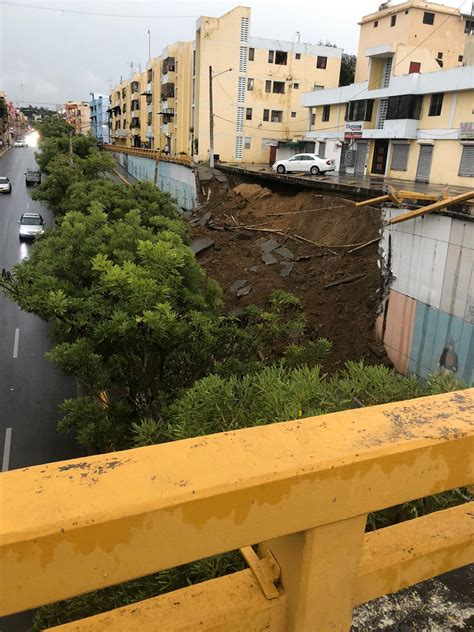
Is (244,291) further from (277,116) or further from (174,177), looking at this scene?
(277,116)

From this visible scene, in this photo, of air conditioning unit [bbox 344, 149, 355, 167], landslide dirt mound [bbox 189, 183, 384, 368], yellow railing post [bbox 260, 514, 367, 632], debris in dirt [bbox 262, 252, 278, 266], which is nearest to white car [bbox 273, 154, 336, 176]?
landslide dirt mound [bbox 189, 183, 384, 368]

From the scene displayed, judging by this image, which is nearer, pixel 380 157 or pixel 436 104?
pixel 436 104

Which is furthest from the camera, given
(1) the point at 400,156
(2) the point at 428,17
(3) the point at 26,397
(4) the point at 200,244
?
(2) the point at 428,17

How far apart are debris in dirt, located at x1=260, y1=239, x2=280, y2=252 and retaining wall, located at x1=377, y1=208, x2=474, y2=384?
624 centimetres

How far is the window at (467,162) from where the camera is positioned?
2369 centimetres

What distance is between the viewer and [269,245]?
1914cm

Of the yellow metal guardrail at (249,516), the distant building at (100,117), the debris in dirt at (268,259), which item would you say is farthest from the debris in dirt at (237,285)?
the distant building at (100,117)

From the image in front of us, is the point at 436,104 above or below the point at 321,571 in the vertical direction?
above

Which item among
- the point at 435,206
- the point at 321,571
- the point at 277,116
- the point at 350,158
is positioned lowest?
the point at 321,571

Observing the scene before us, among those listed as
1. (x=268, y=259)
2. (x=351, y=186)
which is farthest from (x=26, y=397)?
(x=351, y=186)

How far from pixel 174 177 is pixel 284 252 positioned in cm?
1747

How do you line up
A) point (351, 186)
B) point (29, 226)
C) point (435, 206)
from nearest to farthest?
1. point (435, 206)
2. point (351, 186)
3. point (29, 226)

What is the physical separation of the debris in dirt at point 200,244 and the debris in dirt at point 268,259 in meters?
2.73

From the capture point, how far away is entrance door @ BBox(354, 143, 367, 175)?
102ft
